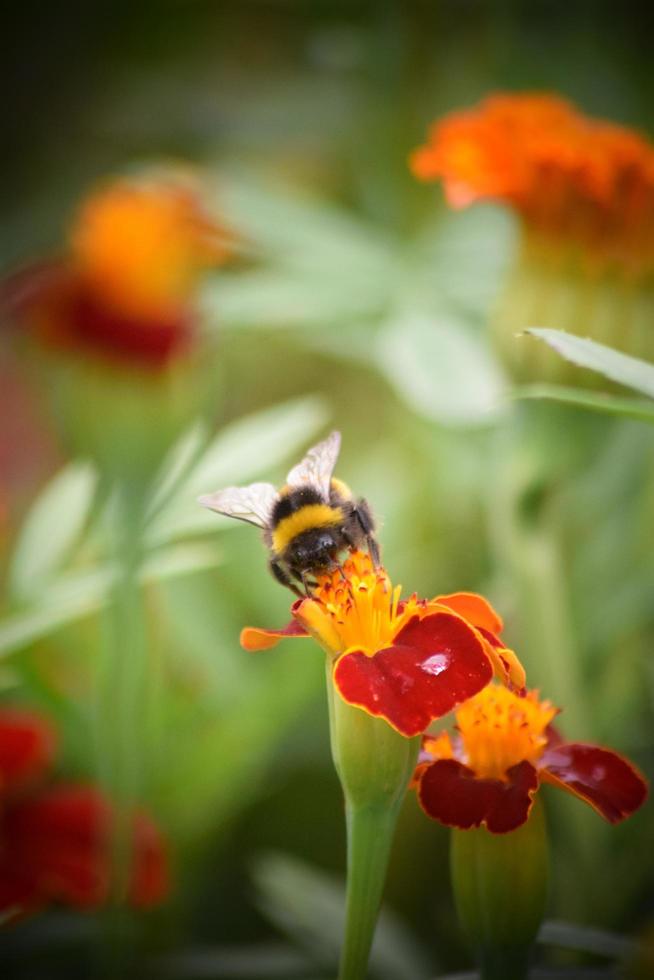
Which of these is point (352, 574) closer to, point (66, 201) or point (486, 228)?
point (486, 228)

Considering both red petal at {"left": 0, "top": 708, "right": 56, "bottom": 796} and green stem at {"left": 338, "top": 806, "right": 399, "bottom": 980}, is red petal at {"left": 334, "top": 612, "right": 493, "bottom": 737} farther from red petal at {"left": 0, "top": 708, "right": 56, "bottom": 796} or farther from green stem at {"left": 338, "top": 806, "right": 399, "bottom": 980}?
red petal at {"left": 0, "top": 708, "right": 56, "bottom": 796}

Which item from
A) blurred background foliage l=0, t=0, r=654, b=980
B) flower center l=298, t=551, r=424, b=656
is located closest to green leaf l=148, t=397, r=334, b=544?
blurred background foliage l=0, t=0, r=654, b=980

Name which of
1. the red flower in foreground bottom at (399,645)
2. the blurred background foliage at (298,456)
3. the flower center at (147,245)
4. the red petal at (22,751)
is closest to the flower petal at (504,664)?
the red flower in foreground bottom at (399,645)

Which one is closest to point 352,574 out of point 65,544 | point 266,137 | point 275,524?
point 275,524

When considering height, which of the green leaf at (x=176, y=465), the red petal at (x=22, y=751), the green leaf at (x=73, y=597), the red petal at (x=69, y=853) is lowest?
the red petal at (x=69, y=853)

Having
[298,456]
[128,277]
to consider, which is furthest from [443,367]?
[128,277]

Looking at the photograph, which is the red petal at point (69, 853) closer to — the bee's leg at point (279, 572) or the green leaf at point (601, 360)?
the bee's leg at point (279, 572)
